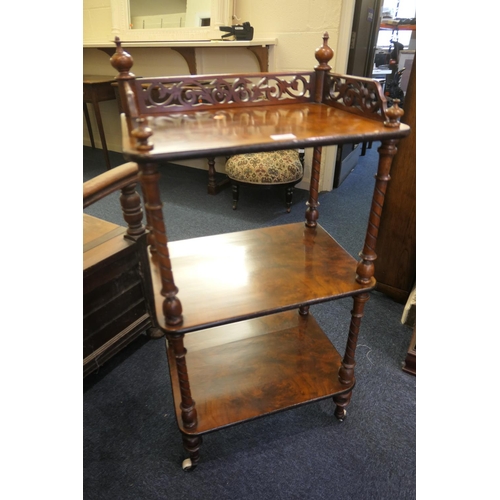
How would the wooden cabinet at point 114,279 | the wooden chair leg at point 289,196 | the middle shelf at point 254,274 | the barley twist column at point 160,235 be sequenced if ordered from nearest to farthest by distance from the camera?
the barley twist column at point 160,235 → the middle shelf at point 254,274 → the wooden cabinet at point 114,279 → the wooden chair leg at point 289,196

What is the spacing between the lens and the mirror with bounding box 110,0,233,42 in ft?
9.32

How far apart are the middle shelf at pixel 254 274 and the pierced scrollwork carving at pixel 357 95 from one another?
456 mm

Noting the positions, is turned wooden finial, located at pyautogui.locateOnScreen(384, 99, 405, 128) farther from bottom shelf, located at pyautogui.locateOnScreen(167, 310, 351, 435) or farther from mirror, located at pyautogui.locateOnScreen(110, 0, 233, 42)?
mirror, located at pyautogui.locateOnScreen(110, 0, 233, 42)

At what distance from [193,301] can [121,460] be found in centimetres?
69

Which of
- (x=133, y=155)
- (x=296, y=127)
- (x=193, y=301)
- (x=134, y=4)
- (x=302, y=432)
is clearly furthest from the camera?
(x=134, y=4)

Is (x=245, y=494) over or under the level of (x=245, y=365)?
under

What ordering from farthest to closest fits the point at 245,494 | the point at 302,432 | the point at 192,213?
the point at 192,213 → the point at 302,432 → the point at 245,494

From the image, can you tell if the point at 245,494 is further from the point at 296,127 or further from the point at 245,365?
the point at 296,127

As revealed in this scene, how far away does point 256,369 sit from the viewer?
1.37 m

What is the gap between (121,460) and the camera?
1.26 metres

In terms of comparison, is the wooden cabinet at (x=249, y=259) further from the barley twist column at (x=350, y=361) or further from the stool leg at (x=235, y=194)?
the stool leg at (x=235, y=194)

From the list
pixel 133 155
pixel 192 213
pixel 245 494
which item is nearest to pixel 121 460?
pixel 245 494

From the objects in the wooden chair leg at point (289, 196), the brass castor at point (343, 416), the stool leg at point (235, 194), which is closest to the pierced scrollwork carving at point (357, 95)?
the brass castor at point (343, 416)

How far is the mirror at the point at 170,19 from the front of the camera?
2.84 meters
